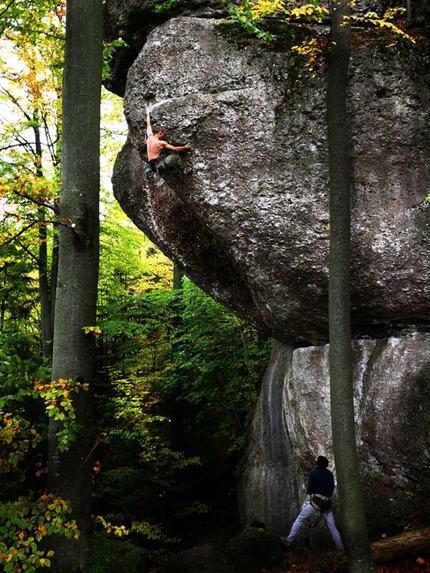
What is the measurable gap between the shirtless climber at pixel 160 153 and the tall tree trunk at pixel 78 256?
1123 millimetres

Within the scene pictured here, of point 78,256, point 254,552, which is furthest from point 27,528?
point 254,552

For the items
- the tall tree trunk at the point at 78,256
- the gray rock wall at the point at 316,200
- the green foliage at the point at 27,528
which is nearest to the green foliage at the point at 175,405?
the gray rock wall at the point at 316,200

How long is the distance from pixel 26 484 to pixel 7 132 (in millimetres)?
8639

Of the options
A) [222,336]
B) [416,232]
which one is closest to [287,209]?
[416,232]

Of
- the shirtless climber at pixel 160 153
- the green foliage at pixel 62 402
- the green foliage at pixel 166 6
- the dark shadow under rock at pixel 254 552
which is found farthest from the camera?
the dark shadow under rock at pixel 254 552

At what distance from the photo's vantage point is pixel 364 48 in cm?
677

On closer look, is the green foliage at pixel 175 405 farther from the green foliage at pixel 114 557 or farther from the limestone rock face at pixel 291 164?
the limestone rock face at pixel 291 164

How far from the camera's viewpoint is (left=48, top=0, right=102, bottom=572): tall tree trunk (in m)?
5.47

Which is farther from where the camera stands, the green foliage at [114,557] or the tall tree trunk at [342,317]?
the green foliage at [114,557]

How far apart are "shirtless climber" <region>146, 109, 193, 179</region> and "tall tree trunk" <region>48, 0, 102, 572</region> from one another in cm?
112

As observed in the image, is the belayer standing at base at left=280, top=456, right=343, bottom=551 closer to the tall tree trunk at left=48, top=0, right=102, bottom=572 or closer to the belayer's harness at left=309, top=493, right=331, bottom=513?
the belayer's harness at left=309, top=493, right=331, bottom=513

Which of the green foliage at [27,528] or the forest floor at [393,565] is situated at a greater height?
the green foliage at [27,528]

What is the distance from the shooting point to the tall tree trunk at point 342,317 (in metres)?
5.38

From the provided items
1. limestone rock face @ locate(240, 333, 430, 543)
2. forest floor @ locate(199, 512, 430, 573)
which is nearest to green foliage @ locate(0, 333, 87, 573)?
forest floor @ locate(199, 512, 430, 573)
